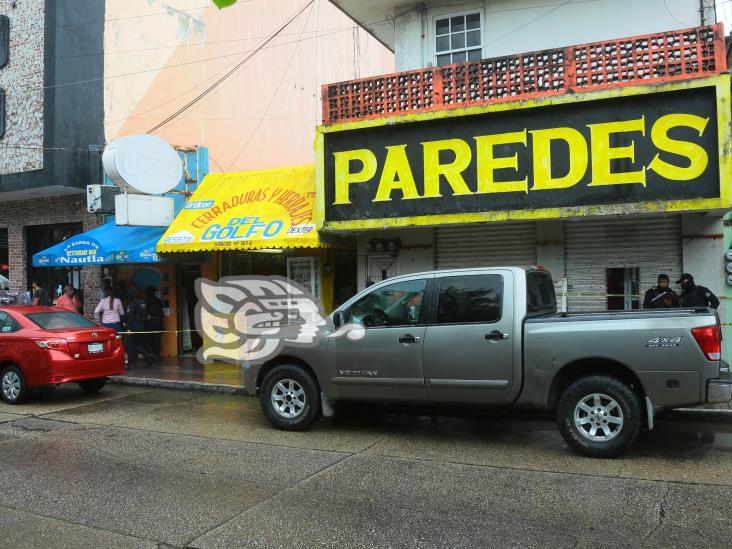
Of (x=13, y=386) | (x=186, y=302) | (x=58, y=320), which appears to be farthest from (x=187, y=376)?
(x=186, y=302)

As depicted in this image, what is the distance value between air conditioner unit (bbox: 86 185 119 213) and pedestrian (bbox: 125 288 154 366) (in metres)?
2.79

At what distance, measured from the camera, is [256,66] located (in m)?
21.1

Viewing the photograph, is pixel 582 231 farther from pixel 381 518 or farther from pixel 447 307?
pixel 381 518

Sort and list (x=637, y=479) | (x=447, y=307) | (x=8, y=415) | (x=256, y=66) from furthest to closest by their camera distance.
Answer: (x=256, y=66) → (x=8, y=415) → (x=447, y=307) → (x=637, y=479)

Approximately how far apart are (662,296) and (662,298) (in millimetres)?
35

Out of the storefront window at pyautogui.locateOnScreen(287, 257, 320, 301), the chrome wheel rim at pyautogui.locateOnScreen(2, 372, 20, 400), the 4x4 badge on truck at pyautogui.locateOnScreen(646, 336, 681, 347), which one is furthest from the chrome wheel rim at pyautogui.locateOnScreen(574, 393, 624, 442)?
the chrome wheel rim at pyautogui.locateOnScreen(2, 372, 20, 400)

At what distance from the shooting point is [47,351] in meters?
9.73

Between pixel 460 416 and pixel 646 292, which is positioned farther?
pixel 646 292

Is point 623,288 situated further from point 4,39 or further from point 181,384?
point 4,39

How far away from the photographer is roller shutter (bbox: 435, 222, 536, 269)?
36.2ft

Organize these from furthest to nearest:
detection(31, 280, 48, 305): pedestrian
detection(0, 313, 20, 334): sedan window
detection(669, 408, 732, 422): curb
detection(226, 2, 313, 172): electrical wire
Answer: detection(226, 2, 313, 172): electrical wire, detection(31, 280, 48, 305): pedestrian, detection(0, 313, 20, 334): sedan window, detection(669, 408, 732, 422): curb

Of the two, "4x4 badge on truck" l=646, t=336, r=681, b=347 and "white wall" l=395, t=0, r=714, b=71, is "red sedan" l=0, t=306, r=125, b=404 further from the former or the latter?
"4x4 badge on truck" l=646, t=336, r=681, b=347

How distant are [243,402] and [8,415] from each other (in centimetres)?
335

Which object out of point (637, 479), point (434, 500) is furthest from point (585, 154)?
point (434, 500)
